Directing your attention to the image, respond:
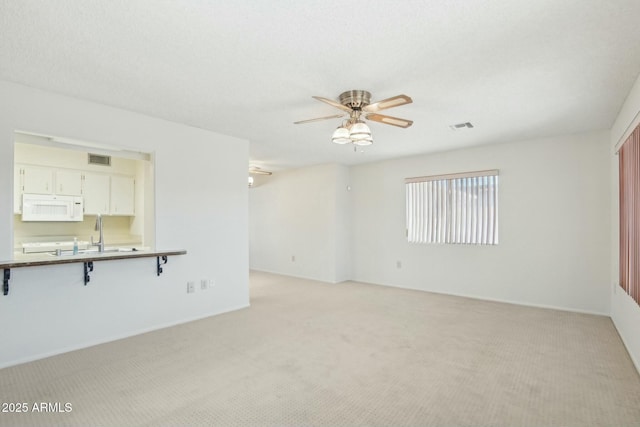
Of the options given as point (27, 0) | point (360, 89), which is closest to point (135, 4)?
point (27, 0)

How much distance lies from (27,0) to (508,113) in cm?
410

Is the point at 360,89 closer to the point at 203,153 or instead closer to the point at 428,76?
the point at 428,76

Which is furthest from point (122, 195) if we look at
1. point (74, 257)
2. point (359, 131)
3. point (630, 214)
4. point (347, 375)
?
point (630, 214)

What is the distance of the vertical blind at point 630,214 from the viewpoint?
275 centimetres

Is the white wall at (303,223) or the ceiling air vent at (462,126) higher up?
the ceiling air vent at (462,126)

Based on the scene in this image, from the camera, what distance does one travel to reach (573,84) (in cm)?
284

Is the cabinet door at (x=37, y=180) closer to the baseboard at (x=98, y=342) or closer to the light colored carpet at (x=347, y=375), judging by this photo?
the baseboard at (x=98, y=342)

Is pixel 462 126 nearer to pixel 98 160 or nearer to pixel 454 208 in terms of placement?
pixel 454 208

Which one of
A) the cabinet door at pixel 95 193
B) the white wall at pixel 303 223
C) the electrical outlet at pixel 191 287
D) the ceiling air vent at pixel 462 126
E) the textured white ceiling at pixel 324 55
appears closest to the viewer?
the textured white ceiling at pixel 324 55

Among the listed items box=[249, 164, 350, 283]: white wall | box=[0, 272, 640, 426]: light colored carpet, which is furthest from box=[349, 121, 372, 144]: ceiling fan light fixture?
box=[249, 164, 350, 283]: white wall

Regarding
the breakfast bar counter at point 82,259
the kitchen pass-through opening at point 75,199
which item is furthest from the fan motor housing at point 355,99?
the breakfast bar counter at point 82,259

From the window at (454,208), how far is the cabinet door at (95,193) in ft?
17.2

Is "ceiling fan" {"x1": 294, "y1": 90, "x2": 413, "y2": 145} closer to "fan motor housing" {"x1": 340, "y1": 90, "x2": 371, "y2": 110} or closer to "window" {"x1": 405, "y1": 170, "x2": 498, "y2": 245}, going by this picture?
"fan motor housing" {"x1": 340, "y1": 90, "x2": 371, "y2": 110}

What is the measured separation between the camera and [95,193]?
536 centimetres
